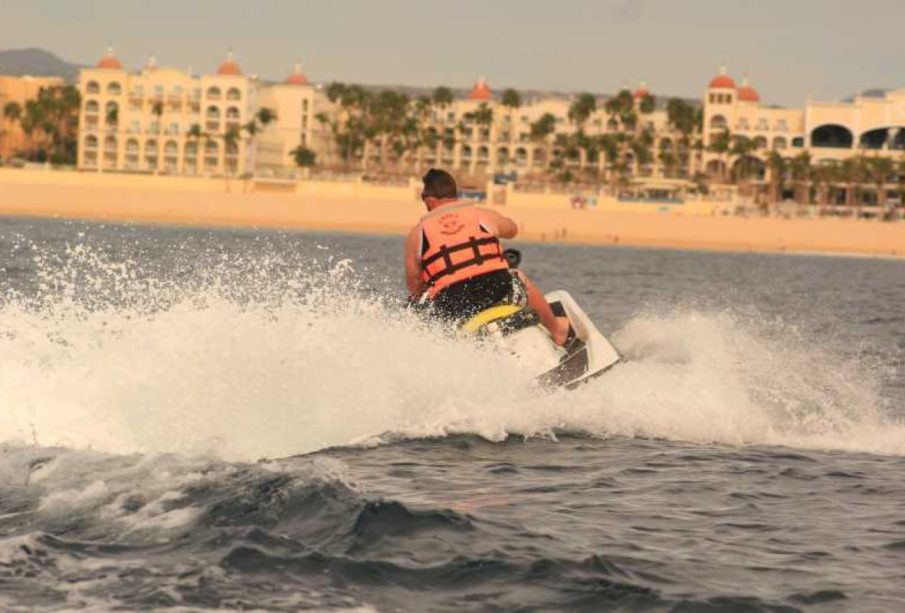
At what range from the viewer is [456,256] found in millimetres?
12172

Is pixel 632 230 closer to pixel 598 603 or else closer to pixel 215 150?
pixel 215 150

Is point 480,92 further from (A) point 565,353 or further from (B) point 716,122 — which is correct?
(A) point 565,353

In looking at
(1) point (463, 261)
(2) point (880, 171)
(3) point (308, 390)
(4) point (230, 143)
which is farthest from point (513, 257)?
(4) point (230, 143)

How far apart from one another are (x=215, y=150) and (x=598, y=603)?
461ft

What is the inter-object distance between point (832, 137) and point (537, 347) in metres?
137

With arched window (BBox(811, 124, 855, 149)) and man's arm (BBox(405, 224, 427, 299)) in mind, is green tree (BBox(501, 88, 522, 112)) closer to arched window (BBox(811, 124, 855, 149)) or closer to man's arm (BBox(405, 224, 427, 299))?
arched window (BBox(811, 124, 855, 149))

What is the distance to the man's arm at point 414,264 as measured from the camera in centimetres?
1230

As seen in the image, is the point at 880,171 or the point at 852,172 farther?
the point at 852,172

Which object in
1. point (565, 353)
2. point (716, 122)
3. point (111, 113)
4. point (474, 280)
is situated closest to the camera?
point (474, 280)

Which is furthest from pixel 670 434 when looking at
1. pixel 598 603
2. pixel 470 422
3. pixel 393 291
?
pixel 393 291

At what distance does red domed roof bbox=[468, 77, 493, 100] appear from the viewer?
158625mm

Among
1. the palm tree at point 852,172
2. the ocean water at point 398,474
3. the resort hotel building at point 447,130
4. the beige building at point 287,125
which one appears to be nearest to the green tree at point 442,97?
the resort hotel building at point 447,130

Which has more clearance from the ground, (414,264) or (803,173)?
(803,173)

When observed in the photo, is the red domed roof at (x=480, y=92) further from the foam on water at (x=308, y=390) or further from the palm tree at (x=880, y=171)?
the foam on water at (x=308, y=390)
